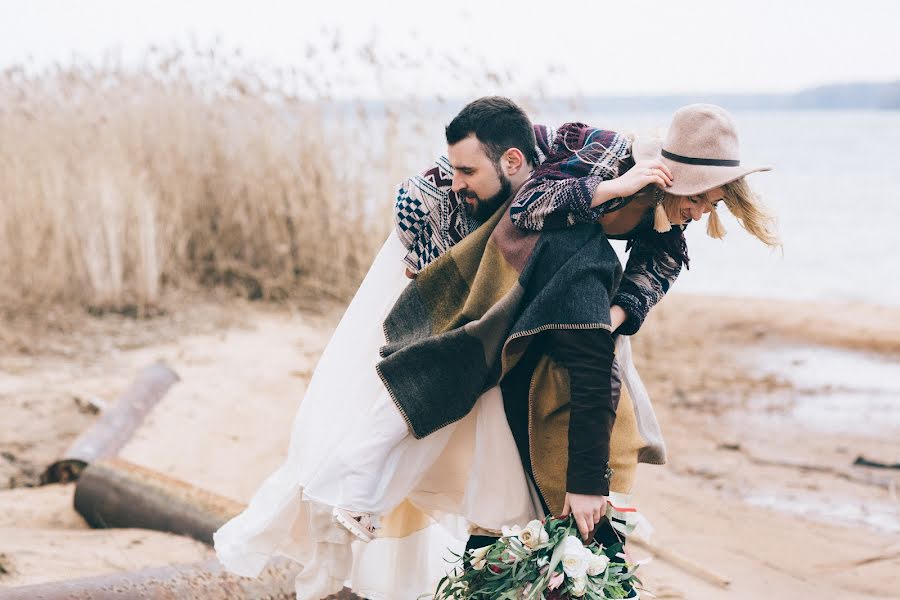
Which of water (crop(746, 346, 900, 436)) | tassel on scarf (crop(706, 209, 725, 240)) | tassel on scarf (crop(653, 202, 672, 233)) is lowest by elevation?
water (crop(746, 346, 900, 436))

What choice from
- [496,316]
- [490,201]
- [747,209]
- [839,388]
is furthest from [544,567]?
[839,388]

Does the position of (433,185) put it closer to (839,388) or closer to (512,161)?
(512,161)

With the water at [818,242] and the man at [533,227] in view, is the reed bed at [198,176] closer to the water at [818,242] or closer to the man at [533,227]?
the water at [818,242]

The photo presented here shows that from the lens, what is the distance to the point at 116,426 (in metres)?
4.97

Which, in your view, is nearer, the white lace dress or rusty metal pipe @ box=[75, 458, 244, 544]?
the white lace dress

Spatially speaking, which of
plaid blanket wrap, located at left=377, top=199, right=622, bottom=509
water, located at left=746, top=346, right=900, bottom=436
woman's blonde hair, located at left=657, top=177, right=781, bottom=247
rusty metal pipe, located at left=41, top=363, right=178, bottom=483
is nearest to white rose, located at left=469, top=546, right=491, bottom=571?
plaid blanket wrap, located at left=377, top=199, right=622, bottom=509

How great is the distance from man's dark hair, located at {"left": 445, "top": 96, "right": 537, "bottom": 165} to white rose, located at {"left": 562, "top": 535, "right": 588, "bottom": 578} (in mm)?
958

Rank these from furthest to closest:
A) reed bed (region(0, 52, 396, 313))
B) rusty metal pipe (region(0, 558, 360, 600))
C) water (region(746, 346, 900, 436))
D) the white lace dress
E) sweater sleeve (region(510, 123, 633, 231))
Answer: reed bed (region(0, 52, 396, 313)), water (region(746, 346, 900, 436)), rusty metal pipe (region(0, 558, 360, 600)), the white lace dress, sweater sleeve (region(510, 123, 633, 231))

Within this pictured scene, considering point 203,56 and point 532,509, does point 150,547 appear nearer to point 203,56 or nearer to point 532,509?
point 532,509

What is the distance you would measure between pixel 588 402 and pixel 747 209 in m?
0.63

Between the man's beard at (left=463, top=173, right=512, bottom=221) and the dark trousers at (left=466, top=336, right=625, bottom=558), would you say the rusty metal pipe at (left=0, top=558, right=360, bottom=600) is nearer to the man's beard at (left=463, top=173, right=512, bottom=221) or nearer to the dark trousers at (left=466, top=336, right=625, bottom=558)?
the dark trousers at (left=466, top=336, right=625, bottom=558)

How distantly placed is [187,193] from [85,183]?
2.95 feet

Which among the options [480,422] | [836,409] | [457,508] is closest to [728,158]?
[480,422]

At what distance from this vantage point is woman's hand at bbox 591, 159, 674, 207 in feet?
7.45
